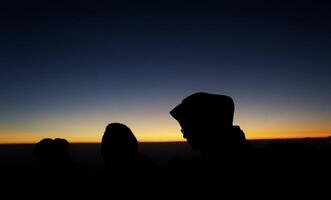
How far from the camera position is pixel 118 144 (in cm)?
3528

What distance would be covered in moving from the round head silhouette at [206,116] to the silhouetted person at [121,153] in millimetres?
7552

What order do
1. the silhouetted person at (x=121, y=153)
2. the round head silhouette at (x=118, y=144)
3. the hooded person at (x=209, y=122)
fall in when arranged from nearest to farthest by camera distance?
the hooded person at (x=209, y=122), the silhouetted person at (x=121, y=153), the round head silhouette at (x=118, y=144)

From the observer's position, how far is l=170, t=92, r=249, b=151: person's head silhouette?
24188 mm

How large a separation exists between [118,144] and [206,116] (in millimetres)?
13964

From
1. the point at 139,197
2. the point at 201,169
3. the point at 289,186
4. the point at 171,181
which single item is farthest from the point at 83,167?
the point at 289,186

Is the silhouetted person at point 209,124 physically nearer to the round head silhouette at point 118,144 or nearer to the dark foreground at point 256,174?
the dark foreground at point 256,174

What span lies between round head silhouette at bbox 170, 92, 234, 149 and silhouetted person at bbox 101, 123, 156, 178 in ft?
24.8

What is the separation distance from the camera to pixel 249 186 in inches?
621

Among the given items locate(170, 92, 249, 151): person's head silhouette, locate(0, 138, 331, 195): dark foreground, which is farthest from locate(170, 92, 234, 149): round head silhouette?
locate(0, 138, 331, 195): dark foreground

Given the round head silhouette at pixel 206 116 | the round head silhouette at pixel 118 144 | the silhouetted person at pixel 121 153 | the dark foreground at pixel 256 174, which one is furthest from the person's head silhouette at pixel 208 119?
the round head silhouette at pixel 118 144

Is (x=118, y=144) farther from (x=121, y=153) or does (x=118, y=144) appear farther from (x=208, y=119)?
(x=208, y=119)

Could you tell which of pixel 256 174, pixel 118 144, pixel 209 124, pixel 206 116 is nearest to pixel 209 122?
pixel 209 124

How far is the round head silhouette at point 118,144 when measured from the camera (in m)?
34.5

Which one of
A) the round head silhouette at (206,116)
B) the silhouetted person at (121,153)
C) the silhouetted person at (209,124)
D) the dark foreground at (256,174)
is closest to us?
the dark foreground at (256,174)
